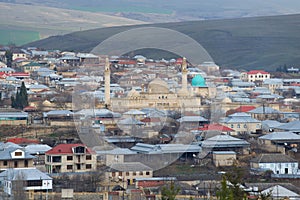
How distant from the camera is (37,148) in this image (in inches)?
964

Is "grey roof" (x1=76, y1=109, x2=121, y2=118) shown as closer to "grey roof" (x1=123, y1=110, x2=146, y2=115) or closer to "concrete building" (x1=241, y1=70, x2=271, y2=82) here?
"grey roof" (x1=123, y1=110, x2=146, y2=115)

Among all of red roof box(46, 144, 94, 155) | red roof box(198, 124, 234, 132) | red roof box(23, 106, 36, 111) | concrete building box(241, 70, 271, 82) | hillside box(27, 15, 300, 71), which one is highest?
hillside box(27, 15, 300, 71)

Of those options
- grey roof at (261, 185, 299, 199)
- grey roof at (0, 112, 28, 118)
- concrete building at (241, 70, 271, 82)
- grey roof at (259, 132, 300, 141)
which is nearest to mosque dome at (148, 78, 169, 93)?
grey roof at (0, 112, 28, 118)

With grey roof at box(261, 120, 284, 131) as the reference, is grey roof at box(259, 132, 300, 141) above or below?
below

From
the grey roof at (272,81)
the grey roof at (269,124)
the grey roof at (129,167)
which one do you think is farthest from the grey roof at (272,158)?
the grey roof at (272,81)

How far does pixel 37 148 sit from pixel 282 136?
5.03 m

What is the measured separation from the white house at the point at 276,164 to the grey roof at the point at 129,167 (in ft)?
6.52

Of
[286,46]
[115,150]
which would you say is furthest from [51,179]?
[286,46]

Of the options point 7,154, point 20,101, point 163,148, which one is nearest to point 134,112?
point 20,101

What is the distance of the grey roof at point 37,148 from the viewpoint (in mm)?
24234

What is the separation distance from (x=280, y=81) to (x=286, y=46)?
19.4 metres

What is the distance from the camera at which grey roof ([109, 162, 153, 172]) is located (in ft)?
73.0

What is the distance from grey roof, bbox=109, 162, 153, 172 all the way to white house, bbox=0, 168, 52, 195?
67.3 inches

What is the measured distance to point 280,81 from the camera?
149 feet
